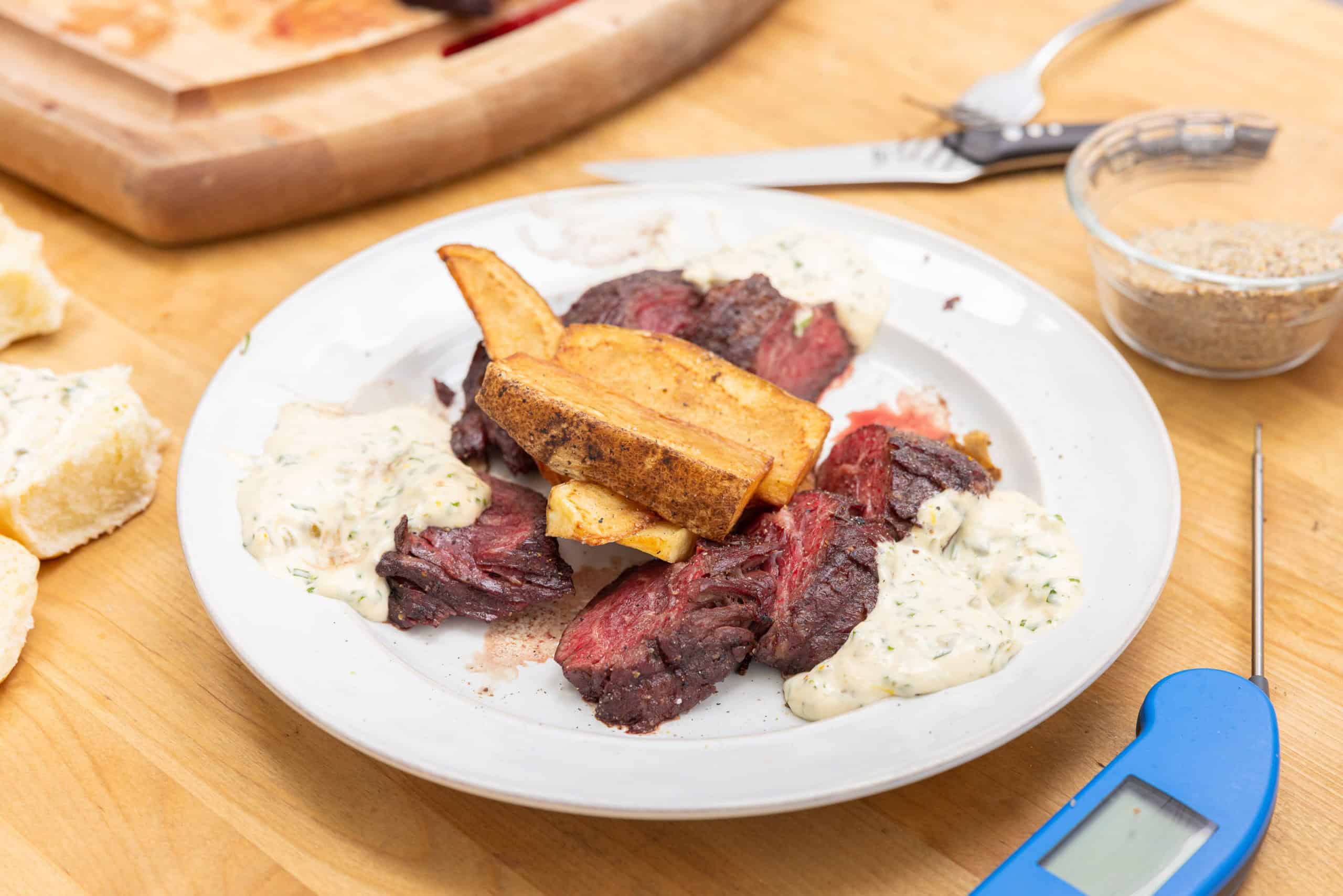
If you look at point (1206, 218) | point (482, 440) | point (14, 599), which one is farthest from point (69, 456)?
Result: point (1206, 218)

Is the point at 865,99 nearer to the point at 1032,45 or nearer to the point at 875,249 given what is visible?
the point at 1032,45

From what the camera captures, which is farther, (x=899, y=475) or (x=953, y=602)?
(x=899, y=475)

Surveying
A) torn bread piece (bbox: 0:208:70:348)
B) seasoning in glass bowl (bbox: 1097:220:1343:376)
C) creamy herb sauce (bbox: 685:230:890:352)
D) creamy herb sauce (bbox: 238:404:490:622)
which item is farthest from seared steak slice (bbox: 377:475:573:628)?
seasoning in glass bowl (bbox: 1097:220:1343:376)

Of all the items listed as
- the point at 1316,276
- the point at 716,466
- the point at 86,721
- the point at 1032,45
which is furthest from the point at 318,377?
the point at 1032,45

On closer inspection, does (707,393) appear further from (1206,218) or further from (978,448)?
(1206,218)

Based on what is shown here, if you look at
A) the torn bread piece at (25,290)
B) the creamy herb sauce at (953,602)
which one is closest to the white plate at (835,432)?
the creamy herb sauce at (953,602)
